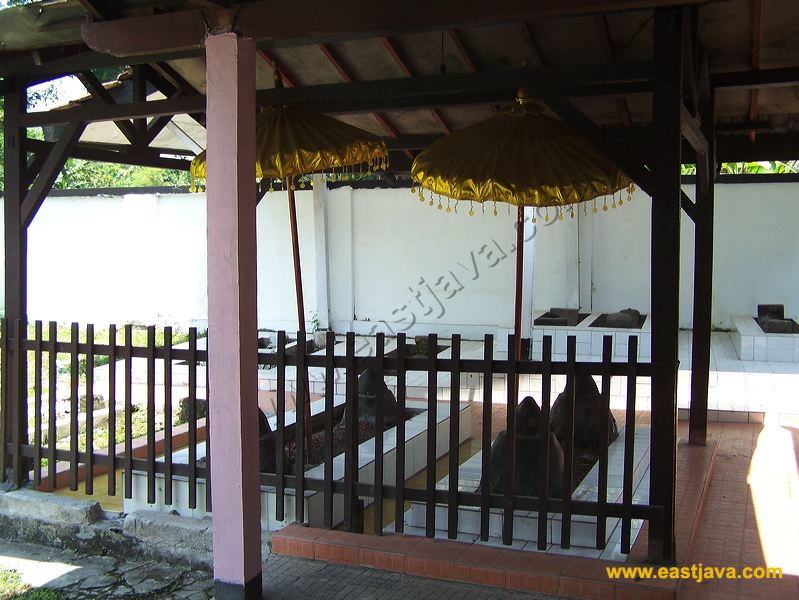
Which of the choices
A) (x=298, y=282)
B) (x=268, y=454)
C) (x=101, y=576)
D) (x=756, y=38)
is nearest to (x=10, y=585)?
(x=101, y=576)

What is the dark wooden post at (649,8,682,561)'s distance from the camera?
3.80 meters

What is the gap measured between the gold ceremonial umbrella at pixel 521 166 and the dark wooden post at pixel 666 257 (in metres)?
0.79

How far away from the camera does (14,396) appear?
5.30 meters

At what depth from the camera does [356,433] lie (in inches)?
175

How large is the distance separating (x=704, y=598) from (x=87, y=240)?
575 inches

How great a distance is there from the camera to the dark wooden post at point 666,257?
380 cm

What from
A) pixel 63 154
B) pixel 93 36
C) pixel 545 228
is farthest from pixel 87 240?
pixel 93 36

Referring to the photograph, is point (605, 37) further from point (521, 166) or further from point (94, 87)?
point (94, 87)

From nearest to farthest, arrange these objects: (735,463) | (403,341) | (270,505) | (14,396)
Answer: (403,341) < (270,505) < (14,396) < (735,463)

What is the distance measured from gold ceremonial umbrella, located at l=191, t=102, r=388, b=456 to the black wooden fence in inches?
26.9

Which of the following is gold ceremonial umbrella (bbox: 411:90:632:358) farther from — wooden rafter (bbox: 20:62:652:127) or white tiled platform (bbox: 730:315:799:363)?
white tiled platform (bbox: 730:315:799:363)

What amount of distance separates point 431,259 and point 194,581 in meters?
9.17

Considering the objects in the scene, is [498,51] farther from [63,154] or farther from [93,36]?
[63,154]

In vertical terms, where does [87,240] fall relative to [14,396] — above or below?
above
